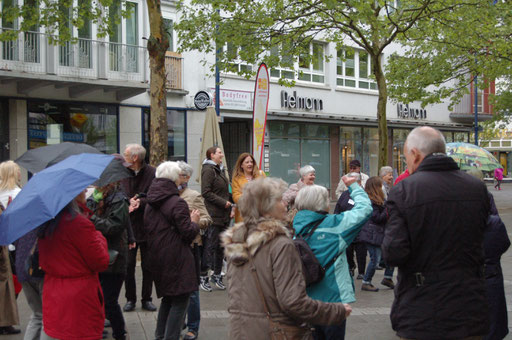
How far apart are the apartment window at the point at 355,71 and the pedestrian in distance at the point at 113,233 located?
21.8 m

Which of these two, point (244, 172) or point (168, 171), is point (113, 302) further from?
point (244, 172)

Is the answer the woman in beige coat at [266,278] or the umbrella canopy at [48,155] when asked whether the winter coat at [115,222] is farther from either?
the woman in beige coat at [266,278]

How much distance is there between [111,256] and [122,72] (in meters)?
15.1

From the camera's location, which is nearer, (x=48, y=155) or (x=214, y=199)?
(x=48, y=155)

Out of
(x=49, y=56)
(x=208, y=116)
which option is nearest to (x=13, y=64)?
(x=49, y=56)

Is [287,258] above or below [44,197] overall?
below

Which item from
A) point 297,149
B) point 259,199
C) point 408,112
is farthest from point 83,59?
point 408,112

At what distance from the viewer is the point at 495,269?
4836 mm

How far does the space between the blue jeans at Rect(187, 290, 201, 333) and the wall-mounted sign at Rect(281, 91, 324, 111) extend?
18.3m

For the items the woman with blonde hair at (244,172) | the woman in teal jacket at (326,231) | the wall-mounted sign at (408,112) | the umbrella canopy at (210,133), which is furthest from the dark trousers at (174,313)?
the wall-mounted sign at (408,112)

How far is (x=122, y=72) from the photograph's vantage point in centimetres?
A: 1861

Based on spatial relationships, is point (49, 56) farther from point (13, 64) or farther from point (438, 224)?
point (438, 224)

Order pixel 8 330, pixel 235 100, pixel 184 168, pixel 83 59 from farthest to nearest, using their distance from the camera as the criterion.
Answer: pixel 235 100, pixel 83 59, pixel 8 330, pixel 184 168

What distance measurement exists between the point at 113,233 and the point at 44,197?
1616mm
